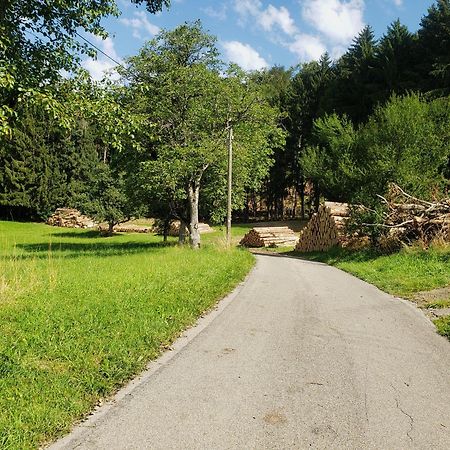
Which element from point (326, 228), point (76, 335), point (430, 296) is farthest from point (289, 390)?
point (326, 228)

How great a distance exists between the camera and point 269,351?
5879mm

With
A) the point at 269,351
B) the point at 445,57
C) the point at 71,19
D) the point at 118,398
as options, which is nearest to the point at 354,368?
the point at 269,351

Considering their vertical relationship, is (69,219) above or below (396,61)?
below

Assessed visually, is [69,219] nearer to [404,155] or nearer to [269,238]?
[269,238]

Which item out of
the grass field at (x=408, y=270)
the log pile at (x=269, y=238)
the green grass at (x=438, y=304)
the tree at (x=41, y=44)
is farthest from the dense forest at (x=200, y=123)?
the green grass at (x=438, y=304)

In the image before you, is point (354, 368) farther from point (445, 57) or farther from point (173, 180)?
point (445, 57)

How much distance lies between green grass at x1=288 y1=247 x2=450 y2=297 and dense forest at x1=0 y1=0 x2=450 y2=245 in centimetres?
305

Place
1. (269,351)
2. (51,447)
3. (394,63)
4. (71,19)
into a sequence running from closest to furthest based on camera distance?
(51,447)
(269,351)
(71,19)
(394,63)

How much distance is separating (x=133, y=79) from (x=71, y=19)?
12634mm

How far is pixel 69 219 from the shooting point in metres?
50.0

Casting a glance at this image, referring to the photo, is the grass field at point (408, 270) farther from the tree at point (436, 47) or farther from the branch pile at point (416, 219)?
the tree at point (436, 47)

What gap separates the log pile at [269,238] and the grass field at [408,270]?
14.1m

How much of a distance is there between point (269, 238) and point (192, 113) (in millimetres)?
14992

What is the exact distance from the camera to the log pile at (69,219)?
49594mm
